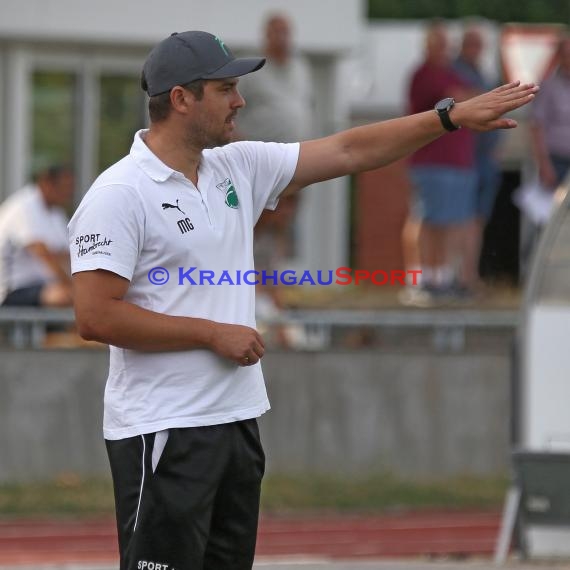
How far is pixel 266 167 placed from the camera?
5.13 meters

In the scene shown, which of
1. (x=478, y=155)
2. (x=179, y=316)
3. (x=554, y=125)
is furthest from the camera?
(x=478, y=155)

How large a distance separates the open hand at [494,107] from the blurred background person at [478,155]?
25.2 ft

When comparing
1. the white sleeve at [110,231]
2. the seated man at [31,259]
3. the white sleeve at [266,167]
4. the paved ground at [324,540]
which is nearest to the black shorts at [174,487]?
the white sleeve at [110,231]

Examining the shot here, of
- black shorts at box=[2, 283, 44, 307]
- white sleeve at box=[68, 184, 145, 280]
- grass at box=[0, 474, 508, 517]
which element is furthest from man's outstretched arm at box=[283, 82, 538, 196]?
black shorts at box=[2, 283, 44, 307]

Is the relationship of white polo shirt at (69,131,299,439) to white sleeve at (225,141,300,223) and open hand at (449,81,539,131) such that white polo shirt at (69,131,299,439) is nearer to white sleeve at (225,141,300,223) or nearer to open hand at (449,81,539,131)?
white sleeve at (225,141,300,223)

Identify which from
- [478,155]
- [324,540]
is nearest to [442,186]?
[478,155]

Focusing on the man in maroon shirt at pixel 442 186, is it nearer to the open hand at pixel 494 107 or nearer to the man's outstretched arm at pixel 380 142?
the man's outstretched arm at pixel 380 142

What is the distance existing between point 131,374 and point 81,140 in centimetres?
1097

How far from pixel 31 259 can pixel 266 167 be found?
6853mm

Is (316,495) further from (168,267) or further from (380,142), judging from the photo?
(168,267)

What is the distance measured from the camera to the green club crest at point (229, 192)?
4895mm

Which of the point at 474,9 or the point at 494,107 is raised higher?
the point at 474,9

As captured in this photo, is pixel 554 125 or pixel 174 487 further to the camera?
pixel 554 125

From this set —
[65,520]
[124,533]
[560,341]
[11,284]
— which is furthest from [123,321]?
[11,284]
